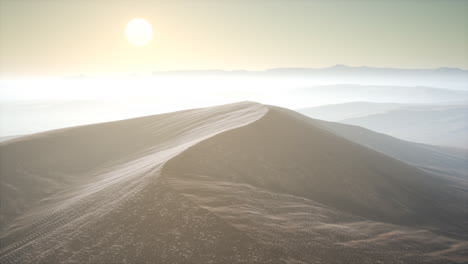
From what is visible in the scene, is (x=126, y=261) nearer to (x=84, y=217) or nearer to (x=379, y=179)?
(x=84, y=217)

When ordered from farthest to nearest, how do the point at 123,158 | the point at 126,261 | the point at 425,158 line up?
the point at 425,158, the point at 123,158, the point at 126,261

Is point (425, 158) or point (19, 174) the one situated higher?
point (19, 174)

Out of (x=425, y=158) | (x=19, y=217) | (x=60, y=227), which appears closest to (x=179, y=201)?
(x=60, y=227)

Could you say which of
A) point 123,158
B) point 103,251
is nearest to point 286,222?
point 103,251

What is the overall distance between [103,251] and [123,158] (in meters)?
29.1

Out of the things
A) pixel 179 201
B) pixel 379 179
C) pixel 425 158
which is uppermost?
pixel 179 201

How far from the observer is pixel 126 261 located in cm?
1523

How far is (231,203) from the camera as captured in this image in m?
20.4

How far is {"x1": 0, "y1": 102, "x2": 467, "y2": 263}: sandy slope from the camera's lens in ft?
54.3

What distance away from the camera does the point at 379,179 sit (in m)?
35.0

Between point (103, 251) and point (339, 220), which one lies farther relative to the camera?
point (339, 220)

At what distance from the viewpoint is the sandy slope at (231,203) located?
16.6 meters

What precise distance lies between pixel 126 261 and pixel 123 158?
31.0 m

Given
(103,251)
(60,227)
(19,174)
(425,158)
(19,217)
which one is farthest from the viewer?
(425,158)
